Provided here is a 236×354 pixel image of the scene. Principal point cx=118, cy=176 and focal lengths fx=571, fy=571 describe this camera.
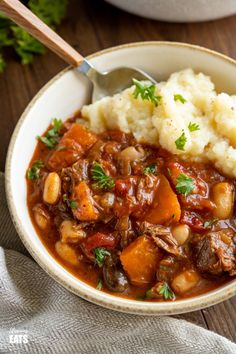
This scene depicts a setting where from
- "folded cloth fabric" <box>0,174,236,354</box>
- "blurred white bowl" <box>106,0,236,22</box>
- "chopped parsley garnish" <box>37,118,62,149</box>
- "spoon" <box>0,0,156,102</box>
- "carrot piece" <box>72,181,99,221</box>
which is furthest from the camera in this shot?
"blurred white bowl" <box>106,0,236,22</box>

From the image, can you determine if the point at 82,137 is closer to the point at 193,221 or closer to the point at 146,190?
the point at 146,190

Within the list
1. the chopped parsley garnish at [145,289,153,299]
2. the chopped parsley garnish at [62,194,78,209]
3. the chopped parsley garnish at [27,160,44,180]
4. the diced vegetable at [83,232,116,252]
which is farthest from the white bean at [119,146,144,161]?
the chopped parsley garnish at [145,289,153,299]

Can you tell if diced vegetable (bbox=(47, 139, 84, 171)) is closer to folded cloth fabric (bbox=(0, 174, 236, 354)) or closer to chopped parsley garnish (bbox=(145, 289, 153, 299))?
folded cloth fabric (bbox=(0, 174, 236, 354))

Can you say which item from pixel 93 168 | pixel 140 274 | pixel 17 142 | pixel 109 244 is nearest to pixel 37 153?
pixel 17 142

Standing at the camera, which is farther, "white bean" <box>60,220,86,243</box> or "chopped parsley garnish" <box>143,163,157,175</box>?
"chopped parsley garnish" <box>143,163,157,175</box>

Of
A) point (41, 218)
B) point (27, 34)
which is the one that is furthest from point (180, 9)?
point (41, 218)

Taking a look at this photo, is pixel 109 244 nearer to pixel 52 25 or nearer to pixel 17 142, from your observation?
pixel 17 142
